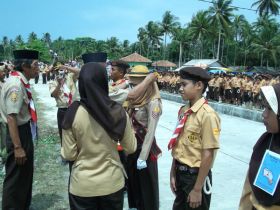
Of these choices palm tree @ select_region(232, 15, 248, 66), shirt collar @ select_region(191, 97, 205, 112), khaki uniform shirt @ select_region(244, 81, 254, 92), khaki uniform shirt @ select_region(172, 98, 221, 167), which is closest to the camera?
khaki uniform shirt @ select_region(172, 98, 221, 167)

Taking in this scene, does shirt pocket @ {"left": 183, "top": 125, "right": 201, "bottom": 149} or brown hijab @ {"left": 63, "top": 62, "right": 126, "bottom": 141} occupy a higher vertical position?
brown hijab @ {"left": 63, "top": 62, "right": 126, "bottom": 141}

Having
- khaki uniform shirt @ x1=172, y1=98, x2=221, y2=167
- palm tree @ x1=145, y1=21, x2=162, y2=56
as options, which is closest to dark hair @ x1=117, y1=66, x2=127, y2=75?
khaki uniform shirt @ x1=172, y1=98, x2=221, y2=167

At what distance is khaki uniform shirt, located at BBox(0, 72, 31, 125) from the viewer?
12.5 feet

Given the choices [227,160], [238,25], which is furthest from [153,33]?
[227,160]

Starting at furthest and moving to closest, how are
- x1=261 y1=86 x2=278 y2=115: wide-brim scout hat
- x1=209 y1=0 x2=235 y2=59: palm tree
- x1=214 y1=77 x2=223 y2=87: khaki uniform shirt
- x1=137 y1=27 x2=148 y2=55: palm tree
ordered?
x1=137 y1=27 x2=148 y2=55: palm tree, x1=209 y1=0 x2=235 y2=59: palm tree, x1=214 y1=77 x2=223 y2=87: khaki uniform shirt, x1=261 y1=86 x2=278 y2=115: wide-brim scout hat

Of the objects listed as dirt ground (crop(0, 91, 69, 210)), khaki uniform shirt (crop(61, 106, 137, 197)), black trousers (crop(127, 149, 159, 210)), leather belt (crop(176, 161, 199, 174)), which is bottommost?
dirt ground (crop(0, 91, 69, 210))

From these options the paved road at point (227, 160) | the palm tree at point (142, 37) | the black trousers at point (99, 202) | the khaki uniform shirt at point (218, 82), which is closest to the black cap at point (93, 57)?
the black trousers at point (99, 202)

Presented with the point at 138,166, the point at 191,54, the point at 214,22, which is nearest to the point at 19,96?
the point at 138,166

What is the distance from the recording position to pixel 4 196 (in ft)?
13.4

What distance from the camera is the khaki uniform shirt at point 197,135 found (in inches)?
114

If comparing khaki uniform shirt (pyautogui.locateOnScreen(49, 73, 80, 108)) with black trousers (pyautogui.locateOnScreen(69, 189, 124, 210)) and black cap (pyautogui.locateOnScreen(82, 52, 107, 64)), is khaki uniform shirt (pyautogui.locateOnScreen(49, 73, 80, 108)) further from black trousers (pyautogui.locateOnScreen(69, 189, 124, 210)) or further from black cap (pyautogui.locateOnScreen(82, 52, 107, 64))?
black trousers (pyautogui.locateOnScreen(69, 189, 124, 210))

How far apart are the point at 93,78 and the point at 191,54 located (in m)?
85.7

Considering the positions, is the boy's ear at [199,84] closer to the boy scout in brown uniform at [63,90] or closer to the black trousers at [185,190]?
the black trousers at [185,190]

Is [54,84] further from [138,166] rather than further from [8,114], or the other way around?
[138,166]
